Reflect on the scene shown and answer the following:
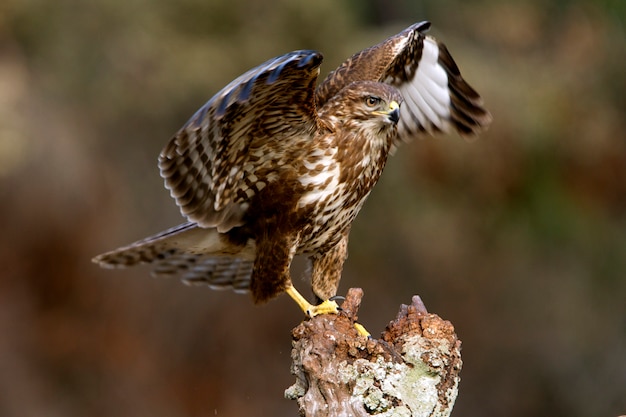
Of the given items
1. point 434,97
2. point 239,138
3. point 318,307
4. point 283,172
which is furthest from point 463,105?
point 318,307

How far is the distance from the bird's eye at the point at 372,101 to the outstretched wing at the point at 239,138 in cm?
34

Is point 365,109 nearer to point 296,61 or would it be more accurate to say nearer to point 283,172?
point 283,172

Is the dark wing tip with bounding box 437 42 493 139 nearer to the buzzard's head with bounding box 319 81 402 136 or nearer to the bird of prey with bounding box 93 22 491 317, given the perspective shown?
the bird of prey with bounding box 93 22 491 317

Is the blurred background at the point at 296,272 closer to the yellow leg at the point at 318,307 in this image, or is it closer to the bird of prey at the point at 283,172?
the bird of prey at the point at 283,172

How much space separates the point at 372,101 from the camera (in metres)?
5.57

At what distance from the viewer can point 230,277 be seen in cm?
651

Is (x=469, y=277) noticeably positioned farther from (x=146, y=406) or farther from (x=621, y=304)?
(x=146, y=406)

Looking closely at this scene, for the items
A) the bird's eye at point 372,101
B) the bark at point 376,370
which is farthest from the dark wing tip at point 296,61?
the bark at point 376,370

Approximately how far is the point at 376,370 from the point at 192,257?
7.11 feet

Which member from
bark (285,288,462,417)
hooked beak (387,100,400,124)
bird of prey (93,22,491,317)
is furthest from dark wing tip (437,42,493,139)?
bark (285,288,462,417)

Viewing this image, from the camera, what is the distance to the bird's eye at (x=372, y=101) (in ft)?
18.3

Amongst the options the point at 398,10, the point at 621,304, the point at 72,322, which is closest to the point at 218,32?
the point at 398,10

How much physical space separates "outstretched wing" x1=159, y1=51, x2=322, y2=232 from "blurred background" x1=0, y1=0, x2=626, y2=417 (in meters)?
3.04

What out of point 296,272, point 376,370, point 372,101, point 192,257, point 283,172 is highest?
point 372,101
